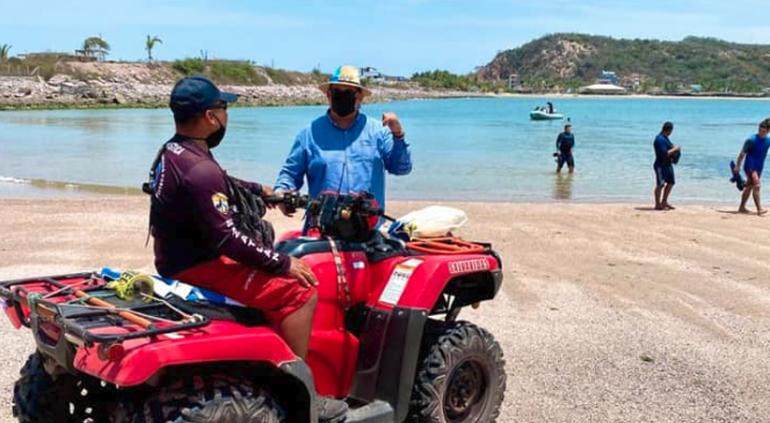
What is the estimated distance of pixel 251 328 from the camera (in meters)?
3.46

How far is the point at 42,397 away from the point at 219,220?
48.7 inches

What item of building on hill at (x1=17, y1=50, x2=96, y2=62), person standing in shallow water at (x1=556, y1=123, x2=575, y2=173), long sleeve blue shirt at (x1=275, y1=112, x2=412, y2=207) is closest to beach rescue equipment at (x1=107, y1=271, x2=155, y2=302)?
long sleeve blue shirt at (x1=275, y1=112, x2=412, y2=207)

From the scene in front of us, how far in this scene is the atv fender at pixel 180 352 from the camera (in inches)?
116

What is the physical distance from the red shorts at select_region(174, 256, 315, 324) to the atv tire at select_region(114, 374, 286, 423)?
0.33 m

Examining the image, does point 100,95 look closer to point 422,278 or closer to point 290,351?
point 422,278

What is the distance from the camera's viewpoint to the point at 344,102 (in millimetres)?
5191

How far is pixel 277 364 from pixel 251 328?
0.18 m

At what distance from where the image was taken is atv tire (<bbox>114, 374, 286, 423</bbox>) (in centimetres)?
312

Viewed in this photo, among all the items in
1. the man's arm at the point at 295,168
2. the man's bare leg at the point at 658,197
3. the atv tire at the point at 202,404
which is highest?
the man's arm at the point at 295,168

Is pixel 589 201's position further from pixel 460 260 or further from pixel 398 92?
pixel 398 92

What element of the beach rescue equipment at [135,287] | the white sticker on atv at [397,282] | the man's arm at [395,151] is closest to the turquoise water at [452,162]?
the man's arm at [395,151]

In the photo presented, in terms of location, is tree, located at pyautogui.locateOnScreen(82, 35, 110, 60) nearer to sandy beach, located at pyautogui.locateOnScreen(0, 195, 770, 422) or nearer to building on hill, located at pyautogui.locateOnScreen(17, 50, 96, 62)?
building on hill, located at pyautogui.locateOnScreen(17, 50, 96, 62)

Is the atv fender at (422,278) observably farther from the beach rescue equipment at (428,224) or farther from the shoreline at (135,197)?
the shoreline at (135,197)

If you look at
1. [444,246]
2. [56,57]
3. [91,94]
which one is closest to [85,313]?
[444,246]
